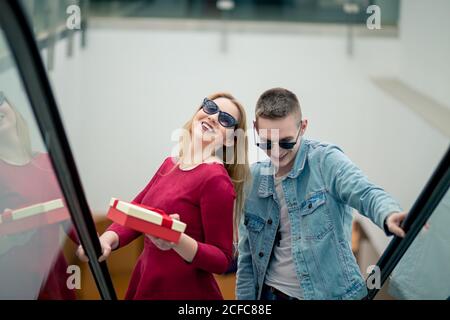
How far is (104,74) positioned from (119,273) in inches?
49.2

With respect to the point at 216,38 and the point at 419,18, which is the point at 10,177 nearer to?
the point at 419,18

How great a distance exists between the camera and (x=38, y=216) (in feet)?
6.07

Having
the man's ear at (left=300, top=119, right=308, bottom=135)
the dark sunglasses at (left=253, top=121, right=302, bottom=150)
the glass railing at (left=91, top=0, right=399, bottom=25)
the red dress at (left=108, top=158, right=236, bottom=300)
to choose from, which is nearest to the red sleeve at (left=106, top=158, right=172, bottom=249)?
the red dress at (left=108, top=158, right=236, bottom=300)

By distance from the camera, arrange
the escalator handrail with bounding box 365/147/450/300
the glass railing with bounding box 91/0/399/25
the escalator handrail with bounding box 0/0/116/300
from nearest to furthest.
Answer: the escalator handrail with bounding box 0/0/116/300 < the escalator handrail with bounding box 365/147/450/300 < the glass railing with bounding box 91/0/399/25

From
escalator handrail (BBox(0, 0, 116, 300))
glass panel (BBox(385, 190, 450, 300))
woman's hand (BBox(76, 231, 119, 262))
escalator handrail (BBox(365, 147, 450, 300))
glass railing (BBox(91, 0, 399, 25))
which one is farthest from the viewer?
glass railing (BBox(91, 0, 399, 25))

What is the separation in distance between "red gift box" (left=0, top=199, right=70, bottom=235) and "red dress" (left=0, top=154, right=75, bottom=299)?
18 mm

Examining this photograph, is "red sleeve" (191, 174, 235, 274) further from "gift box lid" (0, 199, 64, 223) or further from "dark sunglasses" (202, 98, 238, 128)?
"gift box lid" (0, 199, 64, 223)

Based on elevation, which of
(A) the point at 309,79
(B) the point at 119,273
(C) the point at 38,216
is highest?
(A) the point at 309,79

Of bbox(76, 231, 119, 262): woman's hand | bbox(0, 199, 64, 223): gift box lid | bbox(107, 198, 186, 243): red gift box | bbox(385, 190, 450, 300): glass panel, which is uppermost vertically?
bbox(107, 198, 186, 243): red gift box

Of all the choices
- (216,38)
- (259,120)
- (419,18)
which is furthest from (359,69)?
(216,38)

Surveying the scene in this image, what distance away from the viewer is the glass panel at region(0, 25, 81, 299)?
1.85m

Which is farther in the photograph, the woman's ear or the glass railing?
the glass railing

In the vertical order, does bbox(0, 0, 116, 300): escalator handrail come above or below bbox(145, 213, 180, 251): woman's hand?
above

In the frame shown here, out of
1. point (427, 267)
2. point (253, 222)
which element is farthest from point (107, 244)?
point (427, 267)
